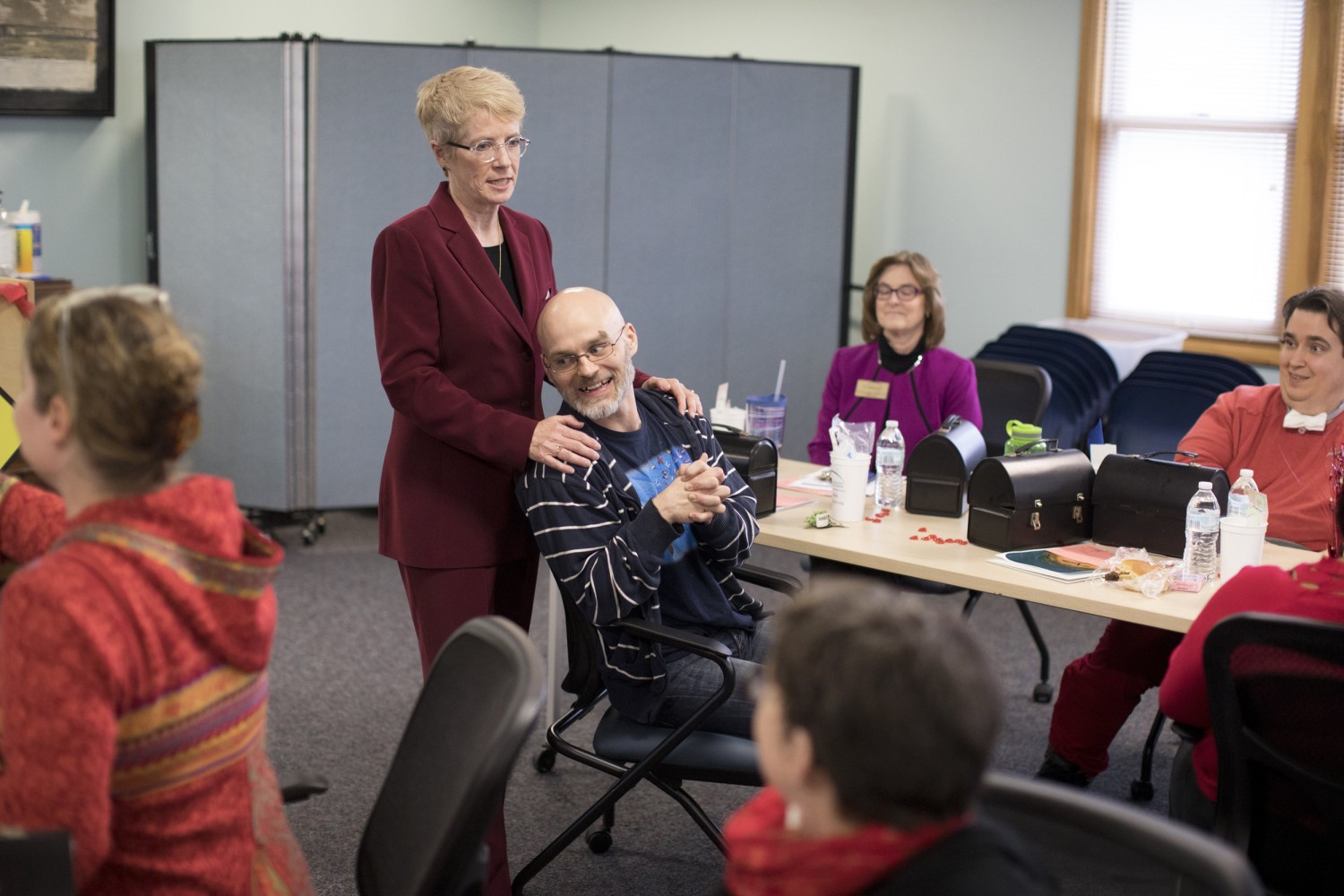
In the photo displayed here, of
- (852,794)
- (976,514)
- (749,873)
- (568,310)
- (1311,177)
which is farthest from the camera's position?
(1311,177)

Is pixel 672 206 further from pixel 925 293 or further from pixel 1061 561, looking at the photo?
pixel 1061 561

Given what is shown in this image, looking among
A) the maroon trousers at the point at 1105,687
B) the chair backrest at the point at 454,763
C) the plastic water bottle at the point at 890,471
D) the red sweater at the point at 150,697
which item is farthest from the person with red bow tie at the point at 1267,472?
the red sweater at the point at 150,697

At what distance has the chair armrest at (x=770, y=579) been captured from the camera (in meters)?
2.64

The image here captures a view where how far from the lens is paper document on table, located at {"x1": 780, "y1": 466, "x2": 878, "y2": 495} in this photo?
10.8ft

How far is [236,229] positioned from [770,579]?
128 inches

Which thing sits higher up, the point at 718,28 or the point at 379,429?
the point at 718,28

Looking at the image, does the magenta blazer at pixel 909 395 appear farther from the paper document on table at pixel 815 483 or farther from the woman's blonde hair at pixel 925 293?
the paper document on table at pixel 815 483

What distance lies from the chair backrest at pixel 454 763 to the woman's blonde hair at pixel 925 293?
7.98 ft

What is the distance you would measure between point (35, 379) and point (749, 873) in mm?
871

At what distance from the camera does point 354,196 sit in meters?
5.12

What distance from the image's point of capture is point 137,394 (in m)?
1.35

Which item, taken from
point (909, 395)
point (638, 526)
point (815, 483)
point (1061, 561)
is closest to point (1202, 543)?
point (1061, 561)

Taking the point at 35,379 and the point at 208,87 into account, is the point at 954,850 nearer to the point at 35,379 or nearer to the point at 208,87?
the point at 35,379

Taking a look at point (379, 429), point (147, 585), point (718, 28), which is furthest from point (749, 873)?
point (718, 28)
